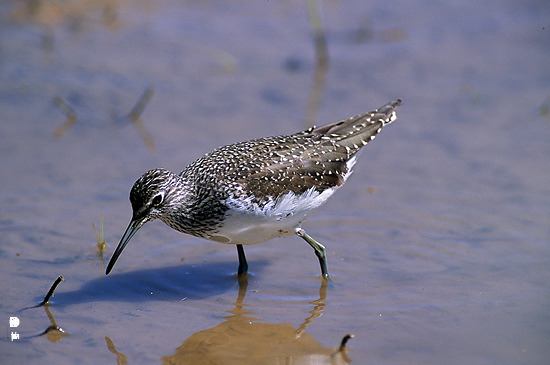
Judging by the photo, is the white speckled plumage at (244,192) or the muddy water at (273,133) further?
the white speckled plumage at (244,192)

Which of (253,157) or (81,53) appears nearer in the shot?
(253,157)

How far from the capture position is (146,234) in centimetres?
882

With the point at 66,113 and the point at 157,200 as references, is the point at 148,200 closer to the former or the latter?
the point at 157,200

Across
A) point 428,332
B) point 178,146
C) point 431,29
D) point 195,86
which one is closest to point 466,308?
point 428,332

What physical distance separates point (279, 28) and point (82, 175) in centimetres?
530

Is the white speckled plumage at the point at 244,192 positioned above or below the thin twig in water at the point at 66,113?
below

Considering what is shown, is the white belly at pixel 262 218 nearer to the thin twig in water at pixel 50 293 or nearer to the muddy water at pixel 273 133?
the muddy water at pixel 273 133

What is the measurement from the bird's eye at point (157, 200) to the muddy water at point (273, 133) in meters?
0.91

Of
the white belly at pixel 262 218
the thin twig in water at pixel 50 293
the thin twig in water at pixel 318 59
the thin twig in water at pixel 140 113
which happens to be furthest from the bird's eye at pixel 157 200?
the thin twig in water at pixel 318 59

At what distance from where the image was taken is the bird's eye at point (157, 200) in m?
7.37

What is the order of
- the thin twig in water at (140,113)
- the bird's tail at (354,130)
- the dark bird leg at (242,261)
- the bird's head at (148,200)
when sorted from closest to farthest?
the bird's head at (148,200) → the dark bird leg at (242,261) → the bird's tail at (354,130) → the thin twig in water at (140,113)

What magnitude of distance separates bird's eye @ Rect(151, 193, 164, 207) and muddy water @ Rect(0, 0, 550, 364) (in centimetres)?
91

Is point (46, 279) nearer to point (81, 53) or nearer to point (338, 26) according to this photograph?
point (81, 53)

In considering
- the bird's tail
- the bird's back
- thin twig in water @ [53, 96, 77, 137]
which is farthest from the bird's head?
thin twig in water @ [53, 96, 77, 137]
